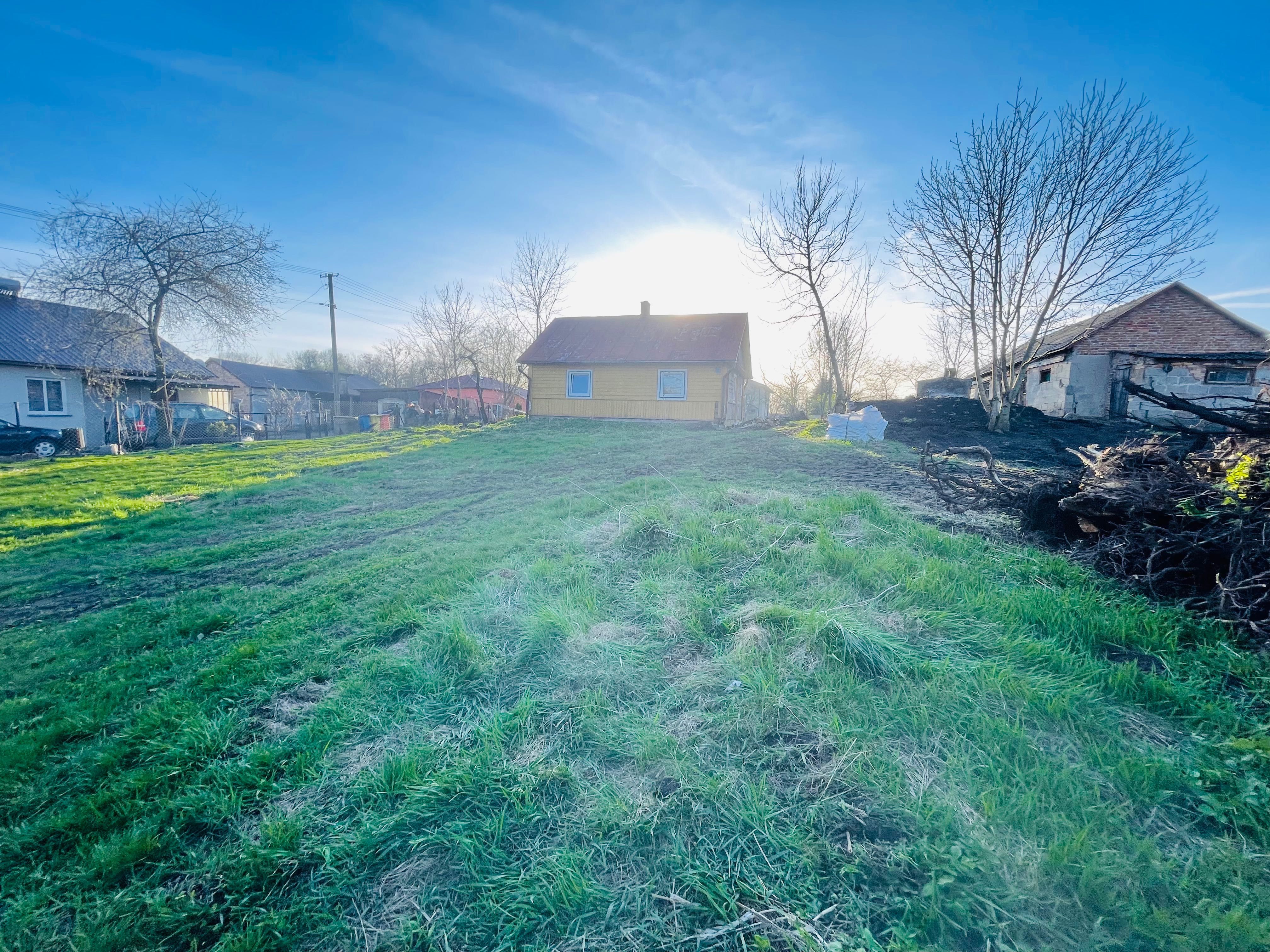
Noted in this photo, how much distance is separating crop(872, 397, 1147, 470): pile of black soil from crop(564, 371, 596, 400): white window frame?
1152cm

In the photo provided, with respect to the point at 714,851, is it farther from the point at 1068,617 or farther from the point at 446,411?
the point at 446,411

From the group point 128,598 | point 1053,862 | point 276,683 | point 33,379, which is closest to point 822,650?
point 1053,862

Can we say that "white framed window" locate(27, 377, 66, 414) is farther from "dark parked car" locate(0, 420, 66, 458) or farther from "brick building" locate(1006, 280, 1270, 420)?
"brick building" locate(1006, 280, 1270, 420)

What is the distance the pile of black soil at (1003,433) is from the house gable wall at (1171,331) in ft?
9.67

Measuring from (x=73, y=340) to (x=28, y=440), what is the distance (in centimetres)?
681

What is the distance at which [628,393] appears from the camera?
2089cm

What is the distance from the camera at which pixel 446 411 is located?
2697 cm

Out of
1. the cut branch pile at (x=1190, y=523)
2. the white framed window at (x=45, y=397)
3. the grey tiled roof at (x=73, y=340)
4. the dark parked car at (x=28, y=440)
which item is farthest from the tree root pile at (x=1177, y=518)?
the white framed window at (x=45, y=397)

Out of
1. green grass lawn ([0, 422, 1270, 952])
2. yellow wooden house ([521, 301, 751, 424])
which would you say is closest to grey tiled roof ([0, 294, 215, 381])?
yellow wooden house ([521, 301, 751, 424])

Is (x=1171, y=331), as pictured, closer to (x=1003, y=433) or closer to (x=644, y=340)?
(x=1003, y=433)

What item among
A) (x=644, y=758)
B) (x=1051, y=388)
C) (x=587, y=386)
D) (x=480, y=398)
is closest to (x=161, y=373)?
(x=480, y=398)

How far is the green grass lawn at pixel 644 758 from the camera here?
150 centimetres

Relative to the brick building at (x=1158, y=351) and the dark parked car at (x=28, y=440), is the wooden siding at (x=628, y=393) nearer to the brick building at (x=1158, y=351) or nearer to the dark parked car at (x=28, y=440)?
the brick building at (x=1158, y=351)

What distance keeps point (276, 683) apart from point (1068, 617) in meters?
4.57
